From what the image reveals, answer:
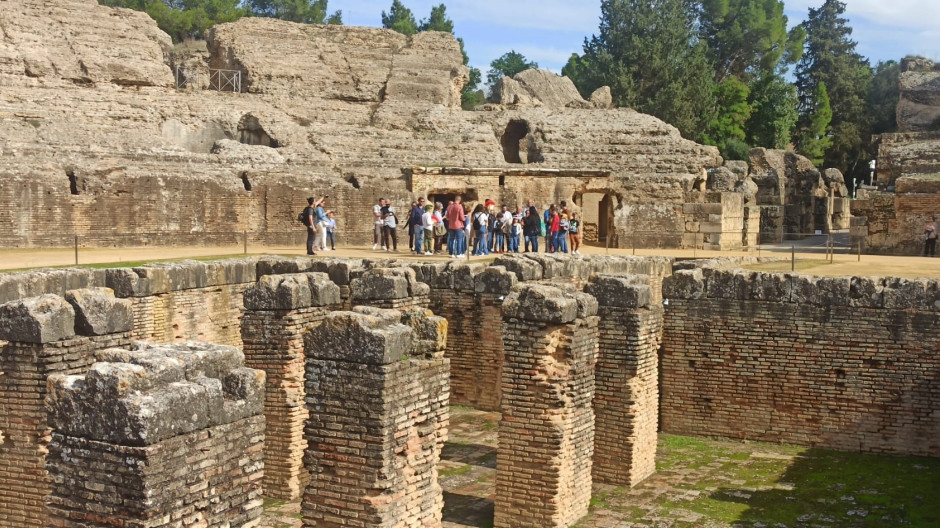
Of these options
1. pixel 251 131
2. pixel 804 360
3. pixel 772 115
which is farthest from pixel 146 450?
pixel 772 115

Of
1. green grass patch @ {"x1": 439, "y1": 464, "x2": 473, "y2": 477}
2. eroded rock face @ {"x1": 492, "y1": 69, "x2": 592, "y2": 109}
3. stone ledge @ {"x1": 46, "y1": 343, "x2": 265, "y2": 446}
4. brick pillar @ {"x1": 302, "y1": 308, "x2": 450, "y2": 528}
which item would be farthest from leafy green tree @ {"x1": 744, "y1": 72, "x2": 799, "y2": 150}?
stone ledge @ {"x1": 46, "y1": 343, "x2": 265, "y2": 446}

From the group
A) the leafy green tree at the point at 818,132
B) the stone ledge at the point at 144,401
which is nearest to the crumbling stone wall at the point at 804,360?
the stone ledge at the point at 144,401

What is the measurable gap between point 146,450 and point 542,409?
16.0 ft

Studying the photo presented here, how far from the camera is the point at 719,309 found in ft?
41.0

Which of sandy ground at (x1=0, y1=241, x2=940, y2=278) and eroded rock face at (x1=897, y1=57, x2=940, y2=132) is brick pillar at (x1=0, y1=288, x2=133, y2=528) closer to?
sandy ground at (x1=0, y1=241, x2=940, y2=278)

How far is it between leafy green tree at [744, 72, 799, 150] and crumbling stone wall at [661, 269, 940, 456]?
4412 cm

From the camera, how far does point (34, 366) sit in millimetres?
8227

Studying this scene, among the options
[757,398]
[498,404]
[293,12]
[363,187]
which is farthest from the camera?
[293,12]

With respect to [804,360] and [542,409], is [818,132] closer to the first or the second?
[804,360]

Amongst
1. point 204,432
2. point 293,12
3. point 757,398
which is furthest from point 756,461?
point 293,12

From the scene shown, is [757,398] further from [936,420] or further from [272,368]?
[272,368]

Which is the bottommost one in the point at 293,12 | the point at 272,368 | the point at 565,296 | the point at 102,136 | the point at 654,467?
the point at 654,467

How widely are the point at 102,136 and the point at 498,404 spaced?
14.7 meters

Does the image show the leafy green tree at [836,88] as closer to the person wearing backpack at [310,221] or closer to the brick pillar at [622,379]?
the person wearing backpack at [310,221]
